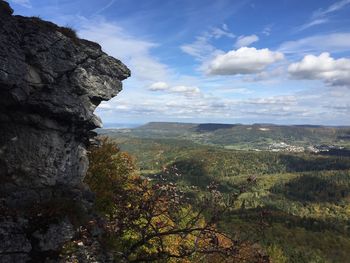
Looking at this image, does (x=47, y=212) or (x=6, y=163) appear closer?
(x=47, y=212)

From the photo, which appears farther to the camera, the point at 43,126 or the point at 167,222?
the point at 43,126

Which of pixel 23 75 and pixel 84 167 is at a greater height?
pixel 23 75

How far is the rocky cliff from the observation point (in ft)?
76.1

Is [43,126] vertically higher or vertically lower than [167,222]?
higher

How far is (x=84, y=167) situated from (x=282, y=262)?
147 meters

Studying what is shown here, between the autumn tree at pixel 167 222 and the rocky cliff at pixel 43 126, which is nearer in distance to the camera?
the autumn tree at pixel 167 222

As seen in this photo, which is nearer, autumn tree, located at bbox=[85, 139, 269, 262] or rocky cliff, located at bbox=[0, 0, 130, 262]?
autumn tree, located at bbox=[85, 139, 269, 262]

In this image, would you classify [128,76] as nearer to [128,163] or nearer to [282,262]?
[128,163]

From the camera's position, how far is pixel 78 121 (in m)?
32.8

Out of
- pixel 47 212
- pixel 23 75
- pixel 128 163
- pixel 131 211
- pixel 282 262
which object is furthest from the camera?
pixel 282 262

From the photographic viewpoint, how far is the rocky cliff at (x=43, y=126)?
2319 centimetres

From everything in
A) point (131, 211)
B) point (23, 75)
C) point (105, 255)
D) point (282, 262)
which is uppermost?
point (23, 75)

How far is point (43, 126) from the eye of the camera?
30.8 meters

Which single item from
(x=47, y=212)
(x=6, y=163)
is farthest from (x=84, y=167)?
(x=47, y=212)
